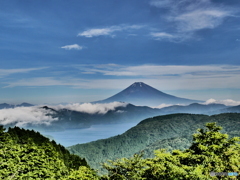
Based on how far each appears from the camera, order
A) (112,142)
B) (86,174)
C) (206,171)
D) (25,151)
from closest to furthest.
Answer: (25,151) → (86,174) → (206,171) → (112,142)

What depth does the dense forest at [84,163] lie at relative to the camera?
7296 millimetres

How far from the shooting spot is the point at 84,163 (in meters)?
11.1

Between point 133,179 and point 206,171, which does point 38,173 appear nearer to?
point 133,179

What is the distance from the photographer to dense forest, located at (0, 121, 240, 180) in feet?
23.9

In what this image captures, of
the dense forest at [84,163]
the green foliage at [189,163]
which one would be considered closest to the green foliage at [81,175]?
the dense forest at [84,163]

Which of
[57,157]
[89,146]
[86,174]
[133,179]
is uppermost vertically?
[57,157]

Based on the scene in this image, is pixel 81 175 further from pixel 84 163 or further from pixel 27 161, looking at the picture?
pixel 84 163

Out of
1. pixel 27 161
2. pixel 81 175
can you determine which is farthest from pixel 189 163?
pixel 27 161

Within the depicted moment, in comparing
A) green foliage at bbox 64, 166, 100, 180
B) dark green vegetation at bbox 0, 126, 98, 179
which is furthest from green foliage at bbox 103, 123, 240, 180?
dark green vegetation at bbox 0, 126, 98, 179

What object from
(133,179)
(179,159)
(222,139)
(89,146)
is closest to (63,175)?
(133,179)

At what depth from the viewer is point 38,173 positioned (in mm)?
7328

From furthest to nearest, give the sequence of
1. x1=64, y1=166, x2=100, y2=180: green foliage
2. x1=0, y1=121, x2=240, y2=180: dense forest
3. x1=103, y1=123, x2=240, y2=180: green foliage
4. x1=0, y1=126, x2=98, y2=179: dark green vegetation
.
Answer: x1=103, y1=123, x2=240, y2=180: green foliage
x1=64, y1=166, x2=100, y2=180: green foliage
x1=0, y1=121, x2=240, y2=180: dense forest
x1=0, y1=126, x2=98, y2=179: dark green vegetation

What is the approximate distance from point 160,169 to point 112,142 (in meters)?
184

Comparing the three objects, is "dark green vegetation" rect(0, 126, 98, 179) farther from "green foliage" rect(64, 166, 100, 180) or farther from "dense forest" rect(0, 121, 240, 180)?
"green foliage" rect(64, 166, 100, 180)
